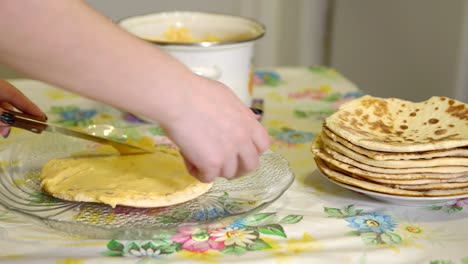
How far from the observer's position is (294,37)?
2203 millimetres

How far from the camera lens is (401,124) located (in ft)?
2.84

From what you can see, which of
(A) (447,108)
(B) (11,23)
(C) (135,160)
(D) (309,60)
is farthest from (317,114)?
(D) (309,60)

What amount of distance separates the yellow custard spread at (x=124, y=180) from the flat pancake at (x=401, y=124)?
7.4 inches

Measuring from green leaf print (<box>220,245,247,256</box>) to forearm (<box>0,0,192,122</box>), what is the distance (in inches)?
6.9

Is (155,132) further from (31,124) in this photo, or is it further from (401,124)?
(401,124)

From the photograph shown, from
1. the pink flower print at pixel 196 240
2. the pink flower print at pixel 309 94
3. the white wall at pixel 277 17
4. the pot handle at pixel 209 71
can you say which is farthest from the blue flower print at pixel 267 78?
the white wall at pixel 277 17

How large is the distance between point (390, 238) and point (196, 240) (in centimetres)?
20

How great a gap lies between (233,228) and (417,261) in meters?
0.19

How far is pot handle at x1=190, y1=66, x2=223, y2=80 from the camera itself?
3.30 feet

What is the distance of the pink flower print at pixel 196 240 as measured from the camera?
2.22 feet

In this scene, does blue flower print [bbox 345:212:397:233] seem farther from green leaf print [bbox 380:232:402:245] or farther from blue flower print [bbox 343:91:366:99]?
blue flower print [bbox 343:91:366:99]

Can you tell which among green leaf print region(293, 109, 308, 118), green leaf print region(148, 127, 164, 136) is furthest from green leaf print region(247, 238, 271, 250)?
green leaf print region(293, 109, 308, 118)

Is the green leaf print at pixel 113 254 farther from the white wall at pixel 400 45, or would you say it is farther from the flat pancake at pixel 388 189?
the white wall at pixel 400 45

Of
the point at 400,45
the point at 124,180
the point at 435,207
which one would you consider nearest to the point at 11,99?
the point at 124,180
